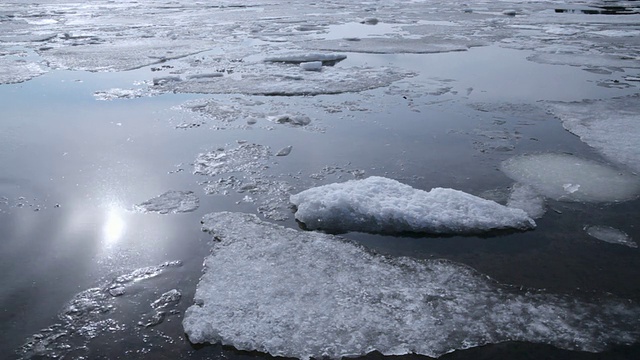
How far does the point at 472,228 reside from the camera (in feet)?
10.9

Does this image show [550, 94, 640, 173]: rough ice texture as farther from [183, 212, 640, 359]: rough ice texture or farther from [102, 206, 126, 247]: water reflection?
[102, 206, 126, 247]: water reflection

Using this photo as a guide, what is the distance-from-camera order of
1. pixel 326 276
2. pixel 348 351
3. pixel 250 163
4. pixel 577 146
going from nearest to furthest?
1. pixel 348 351
2. pixel 326 276
3. pixel 250 163
4. pixel 577 146

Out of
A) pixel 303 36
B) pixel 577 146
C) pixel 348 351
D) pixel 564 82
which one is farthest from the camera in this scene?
pixel 303 36

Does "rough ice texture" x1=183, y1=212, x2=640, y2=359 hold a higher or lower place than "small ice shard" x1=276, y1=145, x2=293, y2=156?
lower

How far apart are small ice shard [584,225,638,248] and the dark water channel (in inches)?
2.7

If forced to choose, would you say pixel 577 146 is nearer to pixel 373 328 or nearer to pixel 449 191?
pixel 449 191

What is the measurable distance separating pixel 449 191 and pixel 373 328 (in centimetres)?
150

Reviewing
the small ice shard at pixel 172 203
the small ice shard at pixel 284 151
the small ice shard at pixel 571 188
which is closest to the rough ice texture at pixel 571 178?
the small ice shard at pixel 571 188

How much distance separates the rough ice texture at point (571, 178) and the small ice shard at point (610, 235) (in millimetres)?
450

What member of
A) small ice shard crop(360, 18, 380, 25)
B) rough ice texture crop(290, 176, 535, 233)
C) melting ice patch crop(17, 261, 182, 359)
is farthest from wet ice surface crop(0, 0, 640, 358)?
small ice shard crop(360, 18, 380, 25)

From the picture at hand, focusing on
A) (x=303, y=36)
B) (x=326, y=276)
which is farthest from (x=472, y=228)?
(x=303, y=36)

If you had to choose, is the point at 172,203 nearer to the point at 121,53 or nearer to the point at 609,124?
the point at 609,124

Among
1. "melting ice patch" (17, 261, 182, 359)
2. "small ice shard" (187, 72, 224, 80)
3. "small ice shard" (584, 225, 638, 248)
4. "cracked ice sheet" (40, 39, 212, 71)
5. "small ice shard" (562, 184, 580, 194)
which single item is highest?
"cracked ice sheet" (40, 39, 212, 71)

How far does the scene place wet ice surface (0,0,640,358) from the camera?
2.86 m
